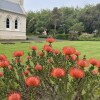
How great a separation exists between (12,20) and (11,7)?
94.5 inches

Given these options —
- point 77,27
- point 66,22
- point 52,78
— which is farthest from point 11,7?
point 52,78

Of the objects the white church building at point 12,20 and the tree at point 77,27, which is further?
the tree at point 77,27

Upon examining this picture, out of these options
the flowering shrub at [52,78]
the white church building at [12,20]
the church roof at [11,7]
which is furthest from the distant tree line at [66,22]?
the flowering shrub at [52,78]

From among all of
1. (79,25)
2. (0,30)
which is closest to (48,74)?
(0,30)

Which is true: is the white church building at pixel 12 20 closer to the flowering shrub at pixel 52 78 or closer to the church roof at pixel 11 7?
the church roof at pixel 11 7

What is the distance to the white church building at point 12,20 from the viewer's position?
154 ft

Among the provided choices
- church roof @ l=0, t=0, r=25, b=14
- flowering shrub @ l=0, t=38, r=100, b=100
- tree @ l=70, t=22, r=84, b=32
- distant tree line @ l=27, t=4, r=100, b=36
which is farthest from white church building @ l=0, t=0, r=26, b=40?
flowering shrub @ l=0, t=38, r=100, b=100

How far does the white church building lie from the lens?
46875mm

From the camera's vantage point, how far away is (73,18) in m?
78.2

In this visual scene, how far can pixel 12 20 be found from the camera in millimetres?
49062

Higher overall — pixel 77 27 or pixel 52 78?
pixel 52 78

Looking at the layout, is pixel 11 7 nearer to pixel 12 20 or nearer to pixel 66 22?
pixel 12 20

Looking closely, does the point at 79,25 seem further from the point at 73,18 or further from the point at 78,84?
the point at 78,84

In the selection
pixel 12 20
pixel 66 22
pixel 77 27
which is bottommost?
pixel 77 27
